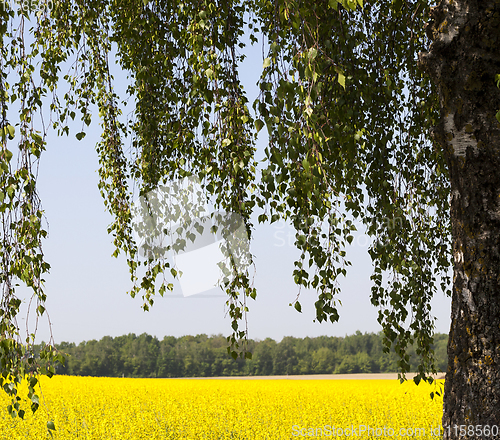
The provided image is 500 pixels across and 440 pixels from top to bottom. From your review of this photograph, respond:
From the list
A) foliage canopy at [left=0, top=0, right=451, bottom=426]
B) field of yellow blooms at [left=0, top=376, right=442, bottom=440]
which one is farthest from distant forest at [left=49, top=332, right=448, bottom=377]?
foliage canopy at [left=0, top=0, right=451, bottom=426]

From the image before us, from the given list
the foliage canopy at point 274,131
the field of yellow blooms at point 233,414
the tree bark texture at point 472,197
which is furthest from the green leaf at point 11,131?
the field of yellow blooms at point 233,414

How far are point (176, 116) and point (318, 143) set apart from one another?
1516mm

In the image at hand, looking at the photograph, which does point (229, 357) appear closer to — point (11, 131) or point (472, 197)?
point (472, 197)

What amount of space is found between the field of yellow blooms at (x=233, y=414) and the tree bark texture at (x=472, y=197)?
373 cm

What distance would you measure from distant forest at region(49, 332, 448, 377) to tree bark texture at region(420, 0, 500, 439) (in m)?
23.7

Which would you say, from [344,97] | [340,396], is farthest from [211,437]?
[344,97]

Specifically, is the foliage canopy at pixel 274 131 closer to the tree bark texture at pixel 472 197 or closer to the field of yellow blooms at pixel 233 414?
the tree bark texture at pixel 472 197

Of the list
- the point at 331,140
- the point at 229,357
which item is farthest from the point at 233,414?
the point at 229,357

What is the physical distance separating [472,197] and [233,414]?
552cm

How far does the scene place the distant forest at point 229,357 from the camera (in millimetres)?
27797

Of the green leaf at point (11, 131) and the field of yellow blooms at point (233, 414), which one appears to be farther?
the field of yellow blooms at point (233, 414)

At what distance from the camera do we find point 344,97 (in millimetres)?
3111

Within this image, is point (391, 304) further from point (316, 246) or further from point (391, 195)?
point (316, 246)

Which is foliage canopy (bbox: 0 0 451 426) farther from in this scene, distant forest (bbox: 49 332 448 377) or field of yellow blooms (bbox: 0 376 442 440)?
distant forest (bbox: 49 332 448 377)
